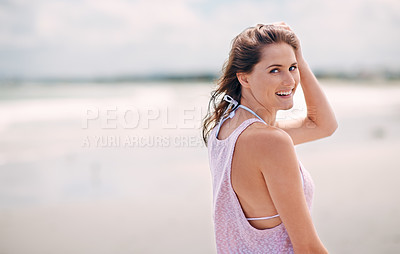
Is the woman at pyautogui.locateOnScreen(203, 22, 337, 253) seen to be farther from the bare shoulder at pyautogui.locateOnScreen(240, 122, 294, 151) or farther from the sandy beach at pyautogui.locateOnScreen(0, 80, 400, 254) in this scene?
the sandy beach at pyautogui.locateOnScreen(0, 80, 400, 254)

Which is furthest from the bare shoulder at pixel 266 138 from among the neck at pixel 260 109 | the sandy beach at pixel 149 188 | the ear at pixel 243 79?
the sandy beach at pixel 149 188

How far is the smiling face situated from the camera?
174cm

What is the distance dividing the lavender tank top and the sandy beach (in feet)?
5.01

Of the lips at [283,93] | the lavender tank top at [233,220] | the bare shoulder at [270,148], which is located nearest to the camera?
the bare shoulder at [270,148]

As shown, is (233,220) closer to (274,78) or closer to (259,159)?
(259,159)

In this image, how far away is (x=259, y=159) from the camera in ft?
4.98

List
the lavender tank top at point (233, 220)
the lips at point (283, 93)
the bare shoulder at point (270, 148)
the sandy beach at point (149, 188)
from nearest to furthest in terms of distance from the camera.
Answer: the bare shoulder at point (270, 148) → the lavender tank top at point (233, 220) → the lips at point (283, 93) → the sandy beach at point (149, 188)

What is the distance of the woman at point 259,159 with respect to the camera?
1.52m

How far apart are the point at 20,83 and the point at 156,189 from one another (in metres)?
24.9

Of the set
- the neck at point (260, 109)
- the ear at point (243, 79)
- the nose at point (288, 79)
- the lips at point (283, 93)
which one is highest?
the ear at point (243, 79)

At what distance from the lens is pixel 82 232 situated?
4.34 metres

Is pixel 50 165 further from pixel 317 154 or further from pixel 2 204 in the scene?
pixel 317 154

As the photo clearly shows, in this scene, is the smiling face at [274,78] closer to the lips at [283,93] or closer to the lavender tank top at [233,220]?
the lips at [283,93]

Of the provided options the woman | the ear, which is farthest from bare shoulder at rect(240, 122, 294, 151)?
the ear
